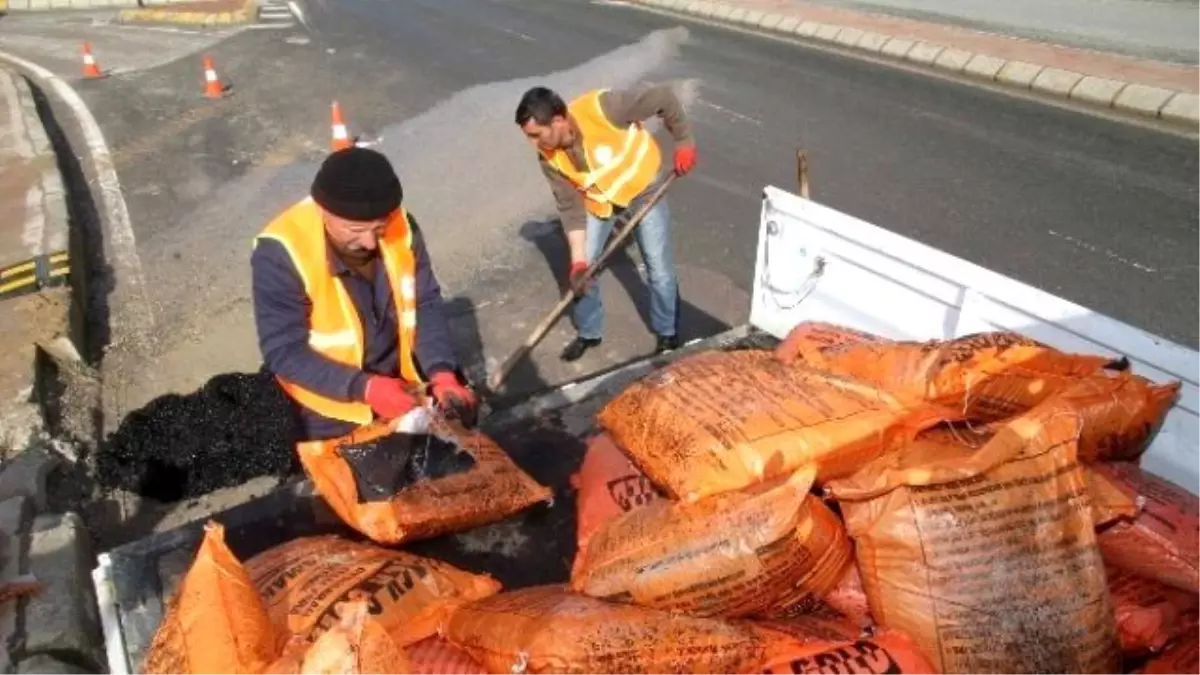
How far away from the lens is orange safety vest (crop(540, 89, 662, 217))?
184 inches

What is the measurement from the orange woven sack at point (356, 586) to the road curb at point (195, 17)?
15292 mm

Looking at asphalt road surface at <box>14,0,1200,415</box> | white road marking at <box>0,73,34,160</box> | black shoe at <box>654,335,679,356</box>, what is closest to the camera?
black shoe at <box>654,335,679,356</box>

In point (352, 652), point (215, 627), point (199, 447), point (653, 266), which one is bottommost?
point (199, 447)

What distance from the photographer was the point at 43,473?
390cm

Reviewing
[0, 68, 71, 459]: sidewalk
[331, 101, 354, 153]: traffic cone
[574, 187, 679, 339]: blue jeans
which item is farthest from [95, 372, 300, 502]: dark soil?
[331, 101, 354, 153]: traffic cone

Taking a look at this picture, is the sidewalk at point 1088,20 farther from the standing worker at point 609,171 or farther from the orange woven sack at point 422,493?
the orange woven sack at point 422,493

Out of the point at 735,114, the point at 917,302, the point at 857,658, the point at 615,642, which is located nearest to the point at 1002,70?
the point at 735,114

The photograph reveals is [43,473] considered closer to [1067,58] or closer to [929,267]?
[929,267]

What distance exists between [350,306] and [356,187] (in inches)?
19.1

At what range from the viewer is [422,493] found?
2.55 meters

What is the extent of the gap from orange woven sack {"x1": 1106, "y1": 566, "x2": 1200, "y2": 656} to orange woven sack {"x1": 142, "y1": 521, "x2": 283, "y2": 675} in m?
1.84

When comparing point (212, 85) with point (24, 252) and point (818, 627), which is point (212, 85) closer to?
point (24, 252)

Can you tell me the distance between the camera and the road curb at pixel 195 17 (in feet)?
50.4

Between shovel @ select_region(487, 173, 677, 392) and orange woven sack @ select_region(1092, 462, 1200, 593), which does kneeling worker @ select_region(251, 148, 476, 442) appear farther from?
orange woven sack @ select_region(1092, 462, 1200, 593)
